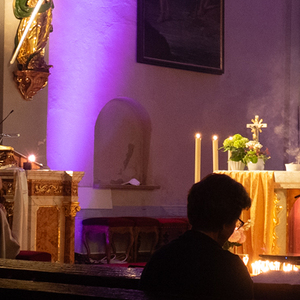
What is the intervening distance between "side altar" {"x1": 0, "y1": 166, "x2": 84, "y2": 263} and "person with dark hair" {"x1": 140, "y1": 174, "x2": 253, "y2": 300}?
373 centimetres

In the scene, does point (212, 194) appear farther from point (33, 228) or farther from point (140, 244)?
point (140, 244)

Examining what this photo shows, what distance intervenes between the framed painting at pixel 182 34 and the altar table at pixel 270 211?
13.7ft

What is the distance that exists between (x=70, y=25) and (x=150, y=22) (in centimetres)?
140

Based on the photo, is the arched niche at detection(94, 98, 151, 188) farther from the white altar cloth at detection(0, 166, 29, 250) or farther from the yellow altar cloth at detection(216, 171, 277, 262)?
the yellow altar cloth at detection(216, 171, 277, 262)

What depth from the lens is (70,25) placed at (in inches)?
322

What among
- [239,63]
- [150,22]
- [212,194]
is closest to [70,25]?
[150,22]

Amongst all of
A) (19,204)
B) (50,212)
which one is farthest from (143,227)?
(19,204)

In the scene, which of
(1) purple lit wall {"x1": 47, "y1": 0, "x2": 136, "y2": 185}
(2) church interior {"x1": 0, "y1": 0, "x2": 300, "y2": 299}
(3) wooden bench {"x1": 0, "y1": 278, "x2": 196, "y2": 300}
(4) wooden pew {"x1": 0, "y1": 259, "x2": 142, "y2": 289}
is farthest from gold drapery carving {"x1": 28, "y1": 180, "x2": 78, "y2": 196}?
(3) wooden bench {"x1": 0, "y1": 278, "x2": 196, "y2": 300}

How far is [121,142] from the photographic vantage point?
28.9ft

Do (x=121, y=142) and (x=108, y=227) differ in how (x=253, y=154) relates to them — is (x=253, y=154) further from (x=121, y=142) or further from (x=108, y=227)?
(x=121, y=142)

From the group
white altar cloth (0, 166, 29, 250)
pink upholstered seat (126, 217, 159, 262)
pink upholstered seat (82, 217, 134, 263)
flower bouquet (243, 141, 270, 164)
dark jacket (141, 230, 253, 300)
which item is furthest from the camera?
pink upholstered seat (126, 217, 159, 262)

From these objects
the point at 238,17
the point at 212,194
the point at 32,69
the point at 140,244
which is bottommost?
the point at 140,244

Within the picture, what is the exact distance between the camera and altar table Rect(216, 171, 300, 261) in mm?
5016

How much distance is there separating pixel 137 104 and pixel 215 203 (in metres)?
7.16
